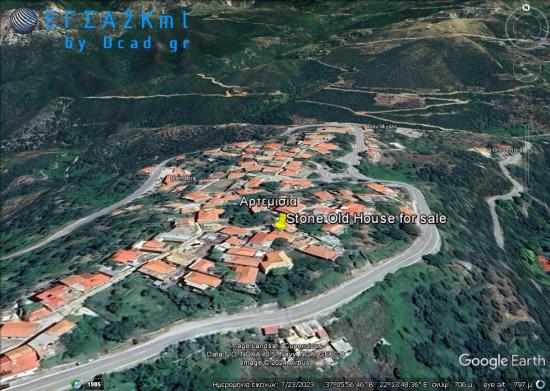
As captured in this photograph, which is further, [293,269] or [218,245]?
[218,245]

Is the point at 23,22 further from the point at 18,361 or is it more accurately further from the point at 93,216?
the point at 18,361

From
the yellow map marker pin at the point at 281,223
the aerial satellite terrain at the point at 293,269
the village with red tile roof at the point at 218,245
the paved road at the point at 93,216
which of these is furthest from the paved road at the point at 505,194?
the paved road at the point at 93,216

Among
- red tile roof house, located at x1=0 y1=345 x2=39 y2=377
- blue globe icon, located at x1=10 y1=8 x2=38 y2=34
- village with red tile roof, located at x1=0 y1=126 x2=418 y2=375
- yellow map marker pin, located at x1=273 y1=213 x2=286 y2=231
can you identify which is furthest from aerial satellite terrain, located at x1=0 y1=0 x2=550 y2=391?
blue globe icon, located at x1=10 y1=8 x2=38 y2=34

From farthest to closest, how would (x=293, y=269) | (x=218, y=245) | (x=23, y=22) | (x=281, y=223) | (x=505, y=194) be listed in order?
(x=23, y=22) → (x=505, y=194) → (x=281, y=223) → (x=218, y=245) → (x=293, y=269)

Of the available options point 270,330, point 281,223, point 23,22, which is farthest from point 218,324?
point 23,22

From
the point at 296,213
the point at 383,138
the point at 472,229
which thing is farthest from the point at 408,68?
the point at 296,213

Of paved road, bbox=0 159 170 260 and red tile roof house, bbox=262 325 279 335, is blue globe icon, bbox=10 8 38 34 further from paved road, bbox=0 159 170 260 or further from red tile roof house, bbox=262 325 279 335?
red tile roof house, bbox=262 325 279 335

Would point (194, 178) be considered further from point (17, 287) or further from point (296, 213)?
point (17, 287)
